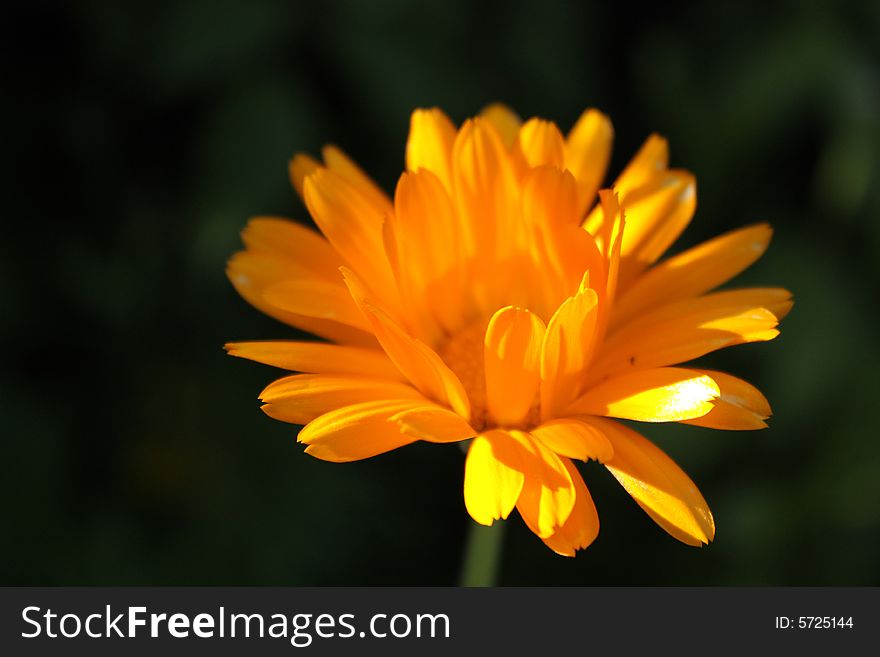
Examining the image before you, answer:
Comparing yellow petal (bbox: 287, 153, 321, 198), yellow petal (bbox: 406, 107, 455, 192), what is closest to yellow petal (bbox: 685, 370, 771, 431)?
yellow petal (bbox: 406, 107, 455, 192)

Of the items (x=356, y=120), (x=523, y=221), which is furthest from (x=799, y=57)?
(x=523, y=221)

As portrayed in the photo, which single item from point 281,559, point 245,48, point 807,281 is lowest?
point 281,559

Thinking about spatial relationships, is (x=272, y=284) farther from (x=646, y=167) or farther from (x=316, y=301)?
(x=646, y=167)

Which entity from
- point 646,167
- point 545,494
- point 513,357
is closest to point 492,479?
point 545,494

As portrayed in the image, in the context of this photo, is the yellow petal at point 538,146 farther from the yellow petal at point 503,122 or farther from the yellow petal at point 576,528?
the yellow petal at point 576,528

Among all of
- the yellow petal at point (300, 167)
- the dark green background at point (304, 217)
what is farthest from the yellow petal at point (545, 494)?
the dark green background at point (304, 217)

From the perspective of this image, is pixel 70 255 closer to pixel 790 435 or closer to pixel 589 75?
pixel 589 75
